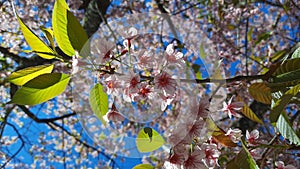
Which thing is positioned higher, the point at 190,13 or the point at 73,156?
the point at 190,13

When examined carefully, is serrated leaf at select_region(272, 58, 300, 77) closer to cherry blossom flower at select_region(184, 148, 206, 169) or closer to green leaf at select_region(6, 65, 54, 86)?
cherry blossom flower at select_region(184, 148, 206, 169)

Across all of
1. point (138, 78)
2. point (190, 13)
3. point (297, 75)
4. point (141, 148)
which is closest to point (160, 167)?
point (141, 148)

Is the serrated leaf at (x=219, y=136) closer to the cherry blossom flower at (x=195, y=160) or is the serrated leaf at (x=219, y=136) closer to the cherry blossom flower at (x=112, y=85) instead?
the cherry blossom flower at (x=195, y=160)

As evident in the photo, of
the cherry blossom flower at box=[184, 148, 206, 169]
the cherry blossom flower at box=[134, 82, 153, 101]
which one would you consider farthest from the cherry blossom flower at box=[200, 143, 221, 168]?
the cherry blossom flower at box=[134, 82, 153, 101]

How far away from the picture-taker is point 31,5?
9.35ft

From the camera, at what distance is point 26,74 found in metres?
0.65

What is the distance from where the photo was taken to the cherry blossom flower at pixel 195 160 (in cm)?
58

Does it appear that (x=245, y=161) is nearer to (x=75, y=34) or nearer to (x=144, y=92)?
(x=144, y=92)

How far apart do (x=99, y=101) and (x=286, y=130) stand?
0.43m

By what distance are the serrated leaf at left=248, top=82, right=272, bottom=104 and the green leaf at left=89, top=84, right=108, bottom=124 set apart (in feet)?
1.04

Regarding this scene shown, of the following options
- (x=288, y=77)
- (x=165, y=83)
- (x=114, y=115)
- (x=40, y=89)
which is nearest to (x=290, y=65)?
(x=288, y=77)

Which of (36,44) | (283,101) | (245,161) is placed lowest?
(245,161)

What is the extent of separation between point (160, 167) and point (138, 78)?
20 centimetres

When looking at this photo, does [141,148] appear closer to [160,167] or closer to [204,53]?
[160,167]
